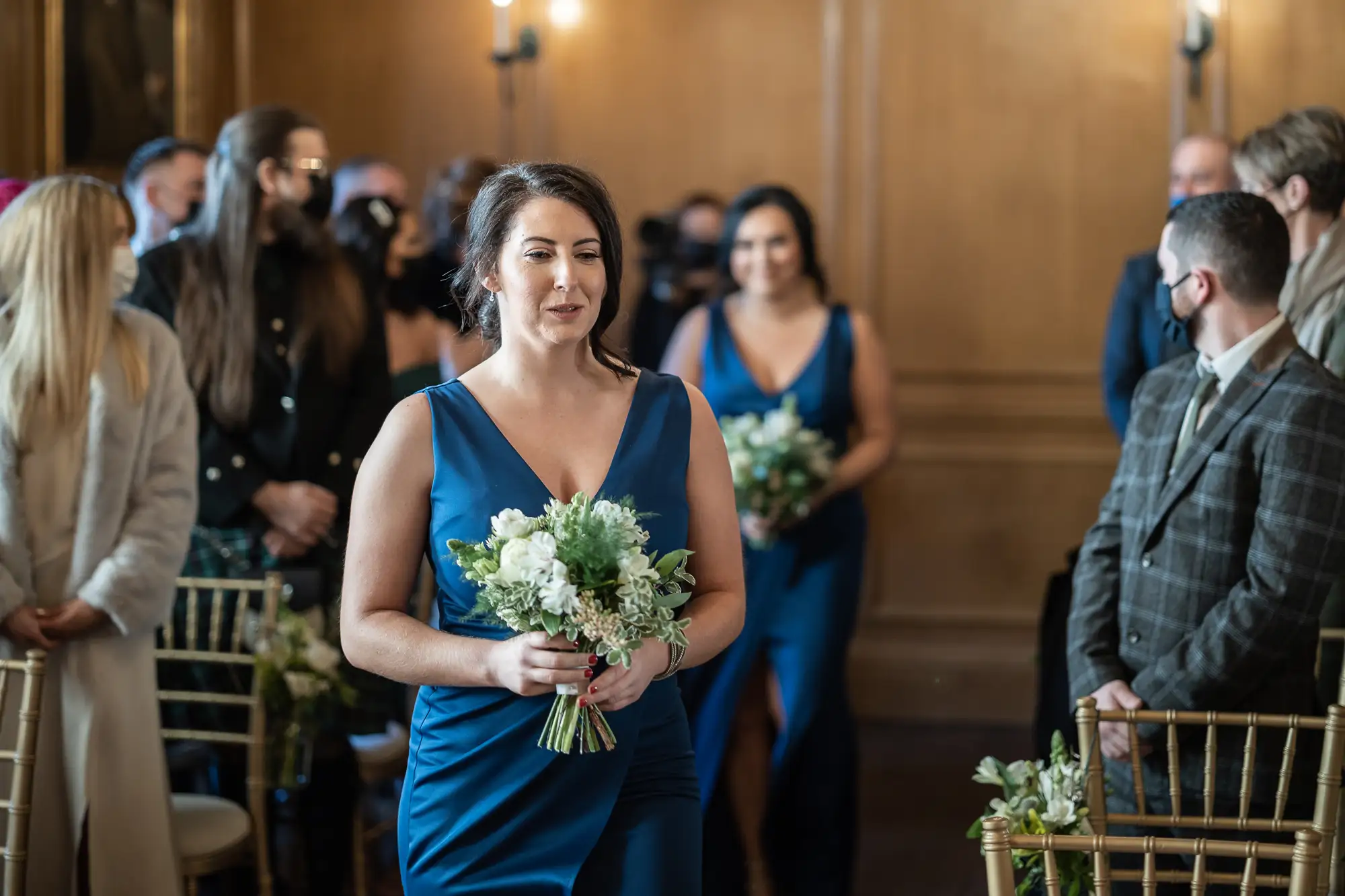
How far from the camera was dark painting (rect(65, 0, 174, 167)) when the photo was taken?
5918mm

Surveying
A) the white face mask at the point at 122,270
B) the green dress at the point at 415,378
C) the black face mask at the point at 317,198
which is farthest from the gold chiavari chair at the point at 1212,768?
the green dress at the point at 415,378

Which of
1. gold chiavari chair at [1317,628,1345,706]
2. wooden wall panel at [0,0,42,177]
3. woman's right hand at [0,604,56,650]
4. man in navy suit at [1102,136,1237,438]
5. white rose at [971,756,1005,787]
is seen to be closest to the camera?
white rose at [971,756,1005,787]

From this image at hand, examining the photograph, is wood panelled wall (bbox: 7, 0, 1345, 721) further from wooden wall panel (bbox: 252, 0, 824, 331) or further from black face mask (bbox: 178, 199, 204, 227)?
black face mask (bbox: 178, 199, 204, 227)

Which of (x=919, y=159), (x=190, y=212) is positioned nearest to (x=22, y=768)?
(x=190, y=212)

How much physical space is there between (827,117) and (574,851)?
482 cm

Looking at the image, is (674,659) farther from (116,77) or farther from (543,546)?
(116,77)

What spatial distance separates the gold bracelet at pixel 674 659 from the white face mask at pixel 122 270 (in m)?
1.70

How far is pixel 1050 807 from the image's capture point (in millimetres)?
2729

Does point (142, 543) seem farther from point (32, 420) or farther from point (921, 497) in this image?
point (921, 497)

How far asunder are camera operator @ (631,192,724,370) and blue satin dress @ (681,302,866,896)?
5.44ft

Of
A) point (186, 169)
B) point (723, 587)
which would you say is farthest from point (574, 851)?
point (186, 169)

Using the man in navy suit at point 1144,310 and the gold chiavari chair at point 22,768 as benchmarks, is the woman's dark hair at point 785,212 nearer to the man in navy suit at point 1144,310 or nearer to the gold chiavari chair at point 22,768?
the man in navy suit at point 1144,310

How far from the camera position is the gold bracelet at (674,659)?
242 cm

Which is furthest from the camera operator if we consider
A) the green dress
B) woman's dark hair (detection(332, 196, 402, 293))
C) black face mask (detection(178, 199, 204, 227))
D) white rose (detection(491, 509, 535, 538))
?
white rose (detection(491, 509, 535, 538))
